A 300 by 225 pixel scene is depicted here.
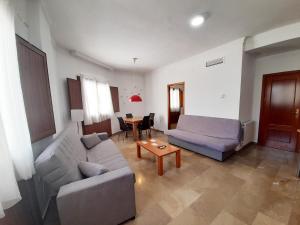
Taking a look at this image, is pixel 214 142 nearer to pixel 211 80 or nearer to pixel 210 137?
pixel 210 137

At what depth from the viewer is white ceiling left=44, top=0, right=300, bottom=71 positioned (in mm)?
1743

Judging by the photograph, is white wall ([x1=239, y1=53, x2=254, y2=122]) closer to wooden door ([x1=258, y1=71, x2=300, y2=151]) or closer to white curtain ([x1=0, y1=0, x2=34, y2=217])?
wooden door ([x1=258, y1=71, x2=300, y2=151])

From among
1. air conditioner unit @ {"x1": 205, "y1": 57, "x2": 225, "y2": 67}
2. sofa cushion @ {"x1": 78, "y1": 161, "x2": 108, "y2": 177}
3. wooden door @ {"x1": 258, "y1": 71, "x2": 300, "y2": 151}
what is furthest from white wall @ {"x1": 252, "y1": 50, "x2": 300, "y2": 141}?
sofa cushion @ {"x1": 78, "y1": 161, "x2": 108, "y2": 177}

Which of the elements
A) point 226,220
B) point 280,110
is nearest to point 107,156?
point 226,220

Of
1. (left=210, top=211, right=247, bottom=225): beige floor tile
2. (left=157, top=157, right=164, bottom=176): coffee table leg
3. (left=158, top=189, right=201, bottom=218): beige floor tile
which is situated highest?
(left=157, top=157, right=164, bottom=176): coffee table leg

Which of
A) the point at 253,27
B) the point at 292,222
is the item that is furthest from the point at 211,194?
the point at 253,27

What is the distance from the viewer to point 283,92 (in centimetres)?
308

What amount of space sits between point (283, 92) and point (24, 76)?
16.2 feet

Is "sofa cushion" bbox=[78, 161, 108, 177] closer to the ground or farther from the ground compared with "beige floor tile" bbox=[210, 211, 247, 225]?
farther from the ground

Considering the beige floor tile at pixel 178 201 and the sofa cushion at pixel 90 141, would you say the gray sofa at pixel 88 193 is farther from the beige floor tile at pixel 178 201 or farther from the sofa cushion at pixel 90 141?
the sofa cushion at pixel 90 141

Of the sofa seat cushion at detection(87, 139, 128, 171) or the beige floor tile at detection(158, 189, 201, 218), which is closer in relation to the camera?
the beige floor tile at detection(158, 189, 201, 218)

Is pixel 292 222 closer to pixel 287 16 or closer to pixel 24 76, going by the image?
pixel 287 16

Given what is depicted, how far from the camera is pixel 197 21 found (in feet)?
6.84

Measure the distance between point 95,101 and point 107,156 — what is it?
230 cm
